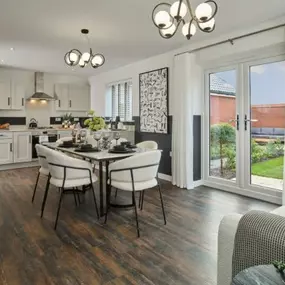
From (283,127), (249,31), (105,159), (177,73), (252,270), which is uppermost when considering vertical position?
(249,31)

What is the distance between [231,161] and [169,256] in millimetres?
2473

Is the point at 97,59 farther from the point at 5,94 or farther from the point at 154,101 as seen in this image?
the point at 5,94

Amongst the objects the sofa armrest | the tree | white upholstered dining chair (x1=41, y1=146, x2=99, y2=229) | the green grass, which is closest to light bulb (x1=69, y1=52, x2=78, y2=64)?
white upholstered dining chair (x1=41, y1=146, x2=99, y2=229)

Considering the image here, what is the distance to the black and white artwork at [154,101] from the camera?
4.88 metres

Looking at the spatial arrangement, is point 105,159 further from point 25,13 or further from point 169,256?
point 25,13

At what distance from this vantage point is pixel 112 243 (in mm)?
2449

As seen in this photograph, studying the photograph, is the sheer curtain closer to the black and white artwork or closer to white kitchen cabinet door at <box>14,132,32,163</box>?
the black and white artwork

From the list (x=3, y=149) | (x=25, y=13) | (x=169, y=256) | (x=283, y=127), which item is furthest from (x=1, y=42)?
(x=283, y=127)

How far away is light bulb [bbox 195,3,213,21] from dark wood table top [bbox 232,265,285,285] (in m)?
1.84

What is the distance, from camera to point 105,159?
8.84 ft

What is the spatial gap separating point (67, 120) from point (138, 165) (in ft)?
16.6

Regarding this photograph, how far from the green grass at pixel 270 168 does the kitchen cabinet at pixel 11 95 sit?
554 cm

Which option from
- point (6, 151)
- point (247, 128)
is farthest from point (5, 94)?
point (247, 128)

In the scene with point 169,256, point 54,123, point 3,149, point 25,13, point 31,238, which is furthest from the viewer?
point 54,123
